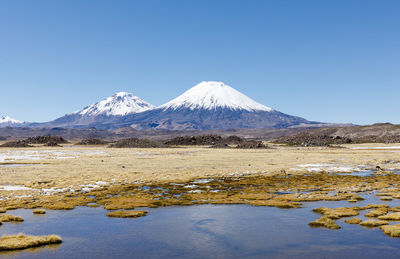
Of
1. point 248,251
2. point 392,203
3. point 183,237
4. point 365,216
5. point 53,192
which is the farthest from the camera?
point 53,192

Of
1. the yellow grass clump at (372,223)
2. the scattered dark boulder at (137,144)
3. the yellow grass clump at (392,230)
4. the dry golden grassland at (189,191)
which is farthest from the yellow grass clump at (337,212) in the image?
the scattered dark boulder at (137,144)

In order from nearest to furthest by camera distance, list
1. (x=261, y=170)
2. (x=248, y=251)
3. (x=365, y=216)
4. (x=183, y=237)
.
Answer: (x=248, y=251) → (x=183, y=237) → (x=365, y=216) → (x=261, y=170)

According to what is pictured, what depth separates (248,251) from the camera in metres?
15.9

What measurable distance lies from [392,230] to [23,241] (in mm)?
18505

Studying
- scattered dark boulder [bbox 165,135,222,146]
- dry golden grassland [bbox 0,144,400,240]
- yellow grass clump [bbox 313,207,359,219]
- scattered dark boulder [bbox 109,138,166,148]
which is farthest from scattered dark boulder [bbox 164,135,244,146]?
yellow grass clump [bbox 313,207,359,219]

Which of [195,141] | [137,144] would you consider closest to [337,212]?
[137,144]

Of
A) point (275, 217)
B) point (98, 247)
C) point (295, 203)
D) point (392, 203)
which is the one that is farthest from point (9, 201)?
point (392, 203)

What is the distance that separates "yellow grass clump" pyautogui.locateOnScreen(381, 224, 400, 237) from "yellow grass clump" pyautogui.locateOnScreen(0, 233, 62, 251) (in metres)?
16.6

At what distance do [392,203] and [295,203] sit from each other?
22.9ft

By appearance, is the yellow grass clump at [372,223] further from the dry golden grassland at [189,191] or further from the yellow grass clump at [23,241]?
the yellow grass clump at [23,241]

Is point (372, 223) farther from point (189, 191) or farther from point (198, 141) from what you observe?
point (198, 141)

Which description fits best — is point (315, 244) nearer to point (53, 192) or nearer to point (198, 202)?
point (198, 202)

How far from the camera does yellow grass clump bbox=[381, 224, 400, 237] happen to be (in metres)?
18.0

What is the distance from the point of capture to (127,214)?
74.6ft
